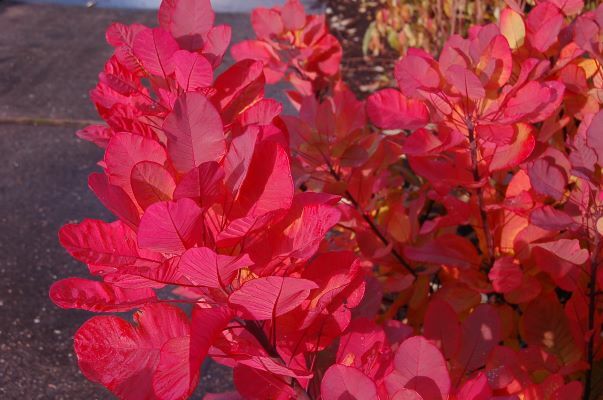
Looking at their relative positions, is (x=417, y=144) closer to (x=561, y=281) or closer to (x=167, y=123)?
(x=561, y=281)

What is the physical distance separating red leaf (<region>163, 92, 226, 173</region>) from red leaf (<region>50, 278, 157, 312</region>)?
0.41 ft

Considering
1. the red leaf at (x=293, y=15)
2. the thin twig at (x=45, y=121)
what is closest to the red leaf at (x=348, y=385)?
the red leaf at (x=293, y=15)

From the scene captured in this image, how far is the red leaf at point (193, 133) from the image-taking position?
61 centimetres

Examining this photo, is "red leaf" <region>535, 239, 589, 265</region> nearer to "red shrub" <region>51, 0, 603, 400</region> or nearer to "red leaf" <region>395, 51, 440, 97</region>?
"red shrub" <region>51, 0, 603, 400</region>

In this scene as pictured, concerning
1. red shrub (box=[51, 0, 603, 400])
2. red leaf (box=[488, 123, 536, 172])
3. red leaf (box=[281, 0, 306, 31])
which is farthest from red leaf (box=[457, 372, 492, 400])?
red leaf (box=[281, 0, 306, 31])

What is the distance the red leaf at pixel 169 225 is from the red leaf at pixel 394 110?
1.49 ft

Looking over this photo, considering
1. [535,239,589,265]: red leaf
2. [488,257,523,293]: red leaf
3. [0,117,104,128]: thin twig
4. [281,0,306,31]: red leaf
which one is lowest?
[0,117,104,128]: thin twig

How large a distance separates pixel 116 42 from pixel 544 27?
2.07 feet

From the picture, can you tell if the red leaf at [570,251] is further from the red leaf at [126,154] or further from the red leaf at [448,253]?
the red leaf at [126,154]

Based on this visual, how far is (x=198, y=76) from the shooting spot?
0.71 meters

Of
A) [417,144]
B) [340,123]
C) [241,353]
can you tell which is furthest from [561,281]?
[241,353]

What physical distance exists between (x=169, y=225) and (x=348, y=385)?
21 cm

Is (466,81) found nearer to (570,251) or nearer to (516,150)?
(516,150)

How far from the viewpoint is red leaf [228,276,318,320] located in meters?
0.58
